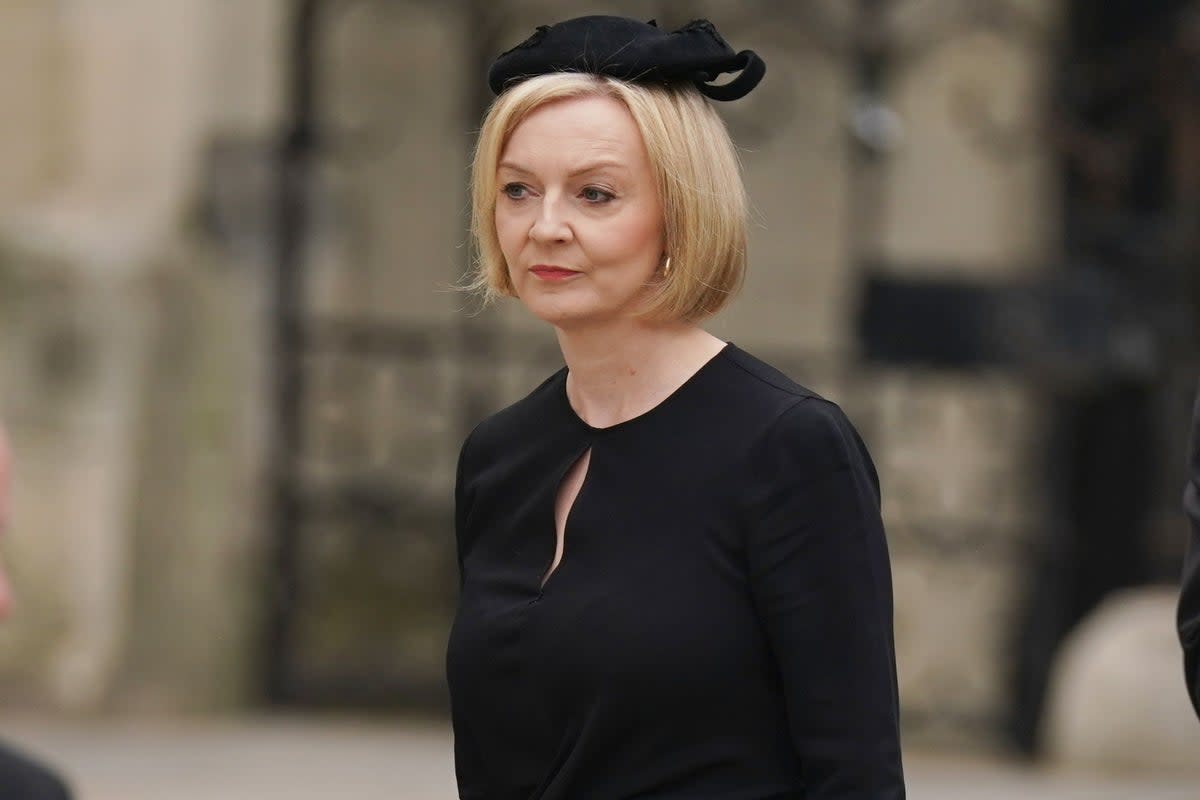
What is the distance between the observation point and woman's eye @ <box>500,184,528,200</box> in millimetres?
3020

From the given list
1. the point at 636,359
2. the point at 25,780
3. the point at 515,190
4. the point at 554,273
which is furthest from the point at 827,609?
the point at 25,780

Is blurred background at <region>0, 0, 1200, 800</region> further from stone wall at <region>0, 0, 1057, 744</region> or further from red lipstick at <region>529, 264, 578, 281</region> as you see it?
red lipstick at <region>529, 264, 578, 281</region>

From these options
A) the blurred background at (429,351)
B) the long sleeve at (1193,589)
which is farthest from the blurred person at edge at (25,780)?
the blurred background at (429,351)

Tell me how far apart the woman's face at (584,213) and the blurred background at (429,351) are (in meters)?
4.84

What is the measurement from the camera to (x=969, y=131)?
982 cm

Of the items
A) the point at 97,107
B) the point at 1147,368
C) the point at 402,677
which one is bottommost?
the point at 402,677

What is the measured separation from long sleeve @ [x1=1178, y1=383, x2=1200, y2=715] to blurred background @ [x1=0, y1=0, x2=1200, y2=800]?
4.73 meters

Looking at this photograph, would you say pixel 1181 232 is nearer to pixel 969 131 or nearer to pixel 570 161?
pixel 969 131

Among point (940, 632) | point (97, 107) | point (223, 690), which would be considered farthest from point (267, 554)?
point (940, 632)

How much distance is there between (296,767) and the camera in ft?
26.1

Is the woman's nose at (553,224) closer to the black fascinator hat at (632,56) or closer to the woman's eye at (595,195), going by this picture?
the woman's eye at (595,195)

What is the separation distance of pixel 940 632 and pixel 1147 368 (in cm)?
143

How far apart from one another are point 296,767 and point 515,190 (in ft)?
17.1

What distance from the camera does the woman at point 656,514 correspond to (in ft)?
9.32
